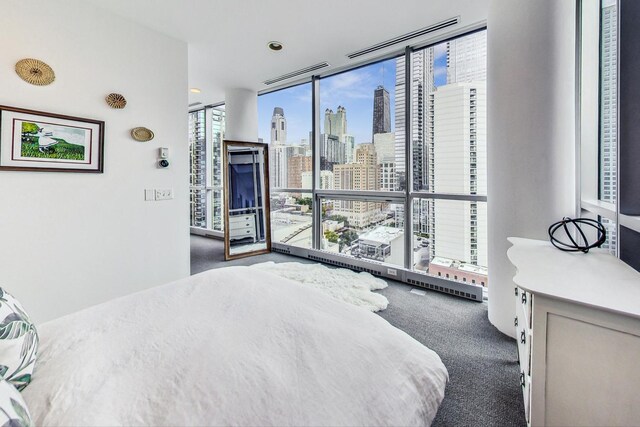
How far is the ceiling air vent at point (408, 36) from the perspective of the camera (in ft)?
8.93

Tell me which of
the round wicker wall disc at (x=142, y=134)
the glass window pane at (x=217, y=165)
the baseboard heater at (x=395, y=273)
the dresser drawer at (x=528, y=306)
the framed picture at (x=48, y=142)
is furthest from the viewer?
the glass window pane at (x=217, y=165)

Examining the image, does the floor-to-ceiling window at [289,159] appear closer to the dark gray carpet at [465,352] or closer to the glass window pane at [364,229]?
the glass window pane at [364,229]

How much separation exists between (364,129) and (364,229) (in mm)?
1375

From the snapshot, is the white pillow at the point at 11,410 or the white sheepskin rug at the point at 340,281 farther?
the white sheepskin rug at the point at 340,281

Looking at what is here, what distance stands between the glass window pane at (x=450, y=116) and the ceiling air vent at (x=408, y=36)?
1.05ft

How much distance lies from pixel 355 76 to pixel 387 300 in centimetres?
298

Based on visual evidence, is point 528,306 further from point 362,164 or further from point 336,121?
point 336,121

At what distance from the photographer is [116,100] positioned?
8.17ft

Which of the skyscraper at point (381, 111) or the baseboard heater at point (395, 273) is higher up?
the skyscraper at point (381, 111)

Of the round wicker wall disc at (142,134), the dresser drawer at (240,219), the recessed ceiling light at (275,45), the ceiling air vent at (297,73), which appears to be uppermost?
the ceiling air vent at (297,73)

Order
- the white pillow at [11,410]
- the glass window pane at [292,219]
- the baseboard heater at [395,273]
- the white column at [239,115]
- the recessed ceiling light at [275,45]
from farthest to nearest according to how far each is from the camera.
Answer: the white column at [239,115] < the glass window pane at [292,219] < the recessed ceiling light at [275,45] < the baseboard heater at [395,273] < the white pillow at [11,410]

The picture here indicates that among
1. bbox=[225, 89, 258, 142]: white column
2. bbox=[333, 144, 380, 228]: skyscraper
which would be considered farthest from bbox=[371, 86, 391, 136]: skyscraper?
bbox=[225, 89, 258, 142]: white column

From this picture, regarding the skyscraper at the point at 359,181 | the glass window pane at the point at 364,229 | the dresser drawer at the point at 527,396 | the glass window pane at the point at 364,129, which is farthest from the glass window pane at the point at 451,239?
the dresser drawer at the point at 527,396

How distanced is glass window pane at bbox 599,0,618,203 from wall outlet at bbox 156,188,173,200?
355 cm
